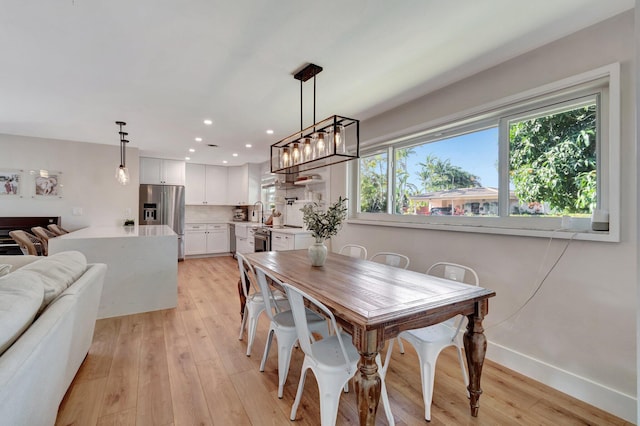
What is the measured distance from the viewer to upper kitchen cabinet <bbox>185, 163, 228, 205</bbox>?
684 centimetres

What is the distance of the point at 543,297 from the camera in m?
2.05

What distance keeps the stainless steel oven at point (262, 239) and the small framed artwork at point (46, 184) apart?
331 centimetres

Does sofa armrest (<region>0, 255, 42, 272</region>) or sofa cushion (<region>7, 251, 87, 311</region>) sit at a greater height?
sofa cushion (<region>7, 251, 87, 311</region>)

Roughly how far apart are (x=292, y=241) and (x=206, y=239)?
131 inches

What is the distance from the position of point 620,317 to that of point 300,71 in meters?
2.77

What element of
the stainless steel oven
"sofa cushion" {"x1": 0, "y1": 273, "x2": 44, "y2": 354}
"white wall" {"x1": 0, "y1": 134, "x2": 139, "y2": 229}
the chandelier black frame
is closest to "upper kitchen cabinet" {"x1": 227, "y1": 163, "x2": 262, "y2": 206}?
the stainless steel oven

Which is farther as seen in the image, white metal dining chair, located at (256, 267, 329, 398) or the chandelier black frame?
the chandelier black frame

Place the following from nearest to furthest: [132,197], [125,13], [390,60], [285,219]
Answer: [125,13] < [390,60] < [132,197] < [285,219]

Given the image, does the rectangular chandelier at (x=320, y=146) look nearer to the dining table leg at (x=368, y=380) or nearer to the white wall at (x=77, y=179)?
the dining table leg at (x=368, y=380)

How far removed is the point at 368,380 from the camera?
1248 millimetres

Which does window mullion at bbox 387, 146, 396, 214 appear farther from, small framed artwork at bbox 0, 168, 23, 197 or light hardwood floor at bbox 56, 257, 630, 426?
small framed artwork at bbox 0, 168, 23, 197

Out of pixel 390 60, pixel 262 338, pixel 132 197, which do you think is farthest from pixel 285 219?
pixel 390 60

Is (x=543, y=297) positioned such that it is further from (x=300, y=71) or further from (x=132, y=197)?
(x=132, y=197)

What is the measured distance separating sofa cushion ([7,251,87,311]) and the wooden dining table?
122cm
